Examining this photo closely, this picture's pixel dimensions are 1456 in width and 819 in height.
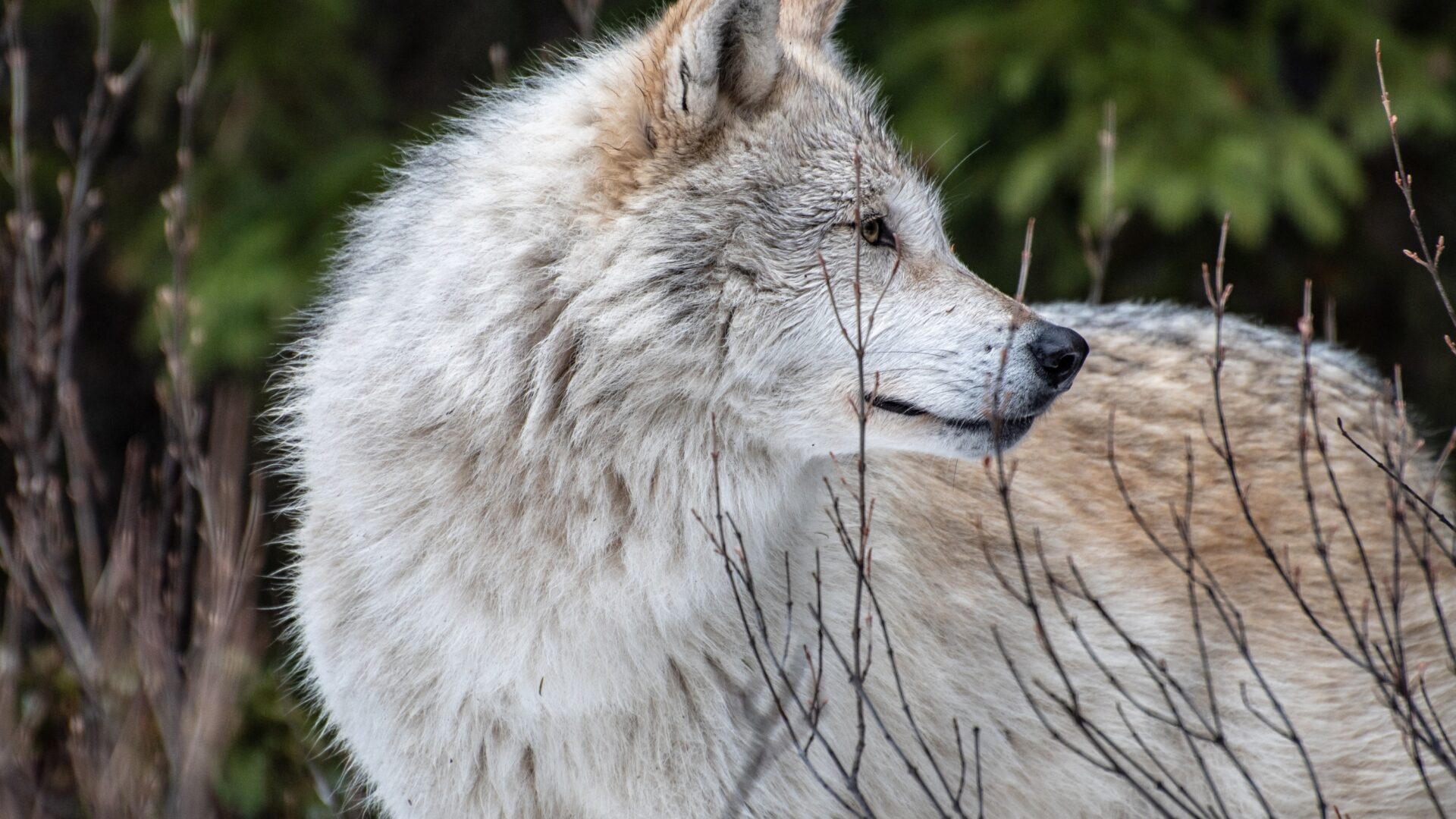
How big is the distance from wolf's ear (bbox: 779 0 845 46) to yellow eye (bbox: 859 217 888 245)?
77 cm

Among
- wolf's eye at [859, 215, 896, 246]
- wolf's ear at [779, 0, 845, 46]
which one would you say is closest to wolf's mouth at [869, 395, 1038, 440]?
wolf's eye at [859, 215, 896, 246]

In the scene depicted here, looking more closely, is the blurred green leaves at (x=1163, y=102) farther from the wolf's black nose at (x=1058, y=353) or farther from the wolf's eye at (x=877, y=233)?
the wolf's black nose at (x=1058, y=353)

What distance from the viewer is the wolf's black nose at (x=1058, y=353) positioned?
2.93 meters

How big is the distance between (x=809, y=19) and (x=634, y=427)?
144 cm

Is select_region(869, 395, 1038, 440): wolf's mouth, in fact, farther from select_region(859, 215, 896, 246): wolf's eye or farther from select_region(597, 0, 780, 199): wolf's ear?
select_region(597, 0, 780, 199): wolf's ear

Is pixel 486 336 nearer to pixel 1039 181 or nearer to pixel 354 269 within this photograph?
pixel 354 269

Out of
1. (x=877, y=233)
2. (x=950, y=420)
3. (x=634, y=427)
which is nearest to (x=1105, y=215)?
(x=877, y=233)

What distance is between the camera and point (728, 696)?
3043mm

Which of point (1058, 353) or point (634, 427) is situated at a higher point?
point (1058, 353)

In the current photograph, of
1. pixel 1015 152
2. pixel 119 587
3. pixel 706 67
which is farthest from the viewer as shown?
pixel 1015 152

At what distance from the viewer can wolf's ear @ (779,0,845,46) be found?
→ 3.70 meters

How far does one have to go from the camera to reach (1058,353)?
115 inches

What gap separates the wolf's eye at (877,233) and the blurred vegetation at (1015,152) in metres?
2.72

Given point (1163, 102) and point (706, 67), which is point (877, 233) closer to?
point (706, 67)
